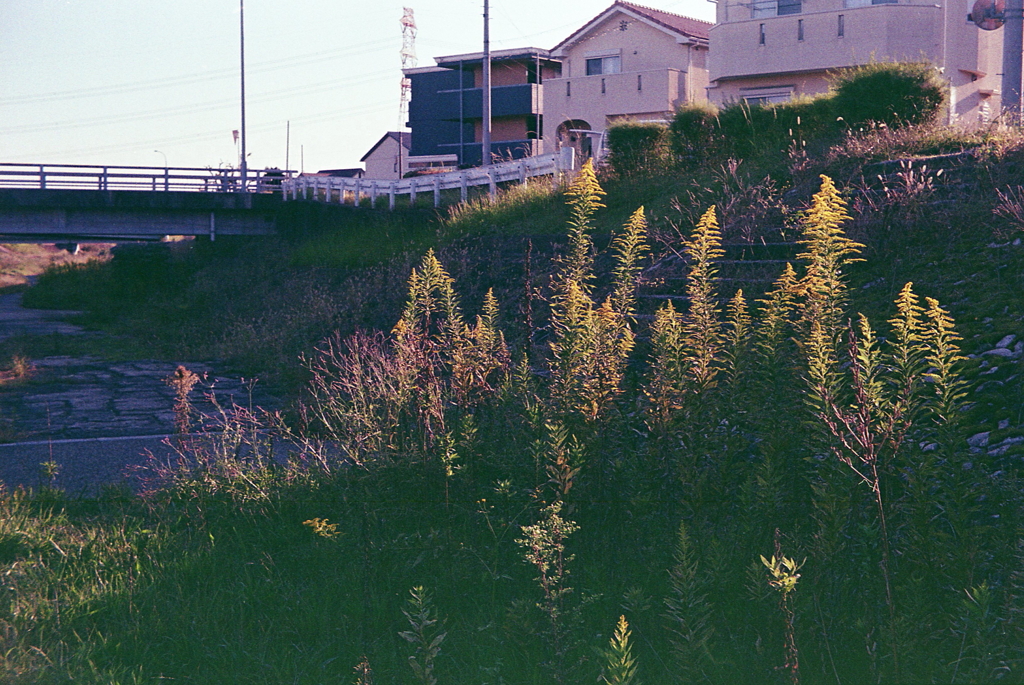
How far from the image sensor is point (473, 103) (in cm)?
4812

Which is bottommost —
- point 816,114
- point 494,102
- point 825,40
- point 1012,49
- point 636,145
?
point 636,145

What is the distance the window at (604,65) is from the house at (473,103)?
496 cm

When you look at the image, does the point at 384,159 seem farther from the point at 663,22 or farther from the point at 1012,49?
the point at 1012,49

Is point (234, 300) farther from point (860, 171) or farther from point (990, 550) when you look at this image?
point (990, 550)

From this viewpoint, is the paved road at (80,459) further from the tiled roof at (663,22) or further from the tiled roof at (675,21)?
the tiled roof at (675,21)

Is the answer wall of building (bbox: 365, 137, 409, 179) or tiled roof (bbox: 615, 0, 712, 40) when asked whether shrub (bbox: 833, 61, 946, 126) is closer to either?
tiled roof (bbox: 615, 0, 712, 40)

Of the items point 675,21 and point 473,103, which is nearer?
point 675,21

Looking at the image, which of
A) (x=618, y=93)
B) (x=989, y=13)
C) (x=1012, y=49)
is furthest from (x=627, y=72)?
(x=1012, y=49)

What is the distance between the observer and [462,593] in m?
4.56

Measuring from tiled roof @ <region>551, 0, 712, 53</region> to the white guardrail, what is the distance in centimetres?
1379

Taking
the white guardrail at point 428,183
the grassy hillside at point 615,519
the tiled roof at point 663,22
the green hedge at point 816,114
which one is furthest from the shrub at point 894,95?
the tiled roof at point 663,22

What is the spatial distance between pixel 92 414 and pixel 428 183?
1293 centimetres

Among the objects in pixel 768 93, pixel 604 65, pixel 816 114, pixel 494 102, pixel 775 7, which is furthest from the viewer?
pixel 494 102

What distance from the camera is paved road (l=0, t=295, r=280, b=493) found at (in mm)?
8281
